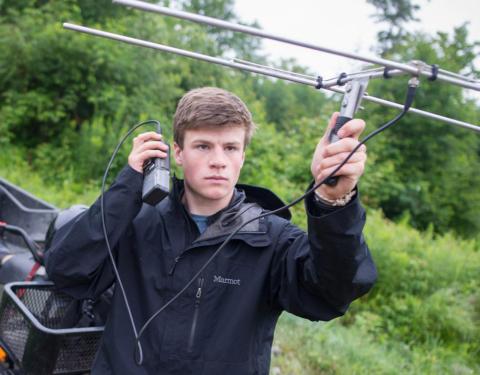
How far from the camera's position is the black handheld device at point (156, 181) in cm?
204

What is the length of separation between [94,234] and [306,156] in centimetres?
918

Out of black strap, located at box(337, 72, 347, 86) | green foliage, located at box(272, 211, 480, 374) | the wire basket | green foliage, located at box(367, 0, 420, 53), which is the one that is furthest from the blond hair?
green foliage, located at box(367, 0, 420, 53)

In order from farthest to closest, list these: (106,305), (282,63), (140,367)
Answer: (282,63)
(106,305)
(140,367)

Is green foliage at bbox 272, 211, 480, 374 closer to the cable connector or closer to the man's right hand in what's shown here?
the man's right hand

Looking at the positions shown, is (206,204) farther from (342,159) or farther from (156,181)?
(342,159)

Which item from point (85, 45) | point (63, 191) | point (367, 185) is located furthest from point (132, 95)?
point (367, 185)

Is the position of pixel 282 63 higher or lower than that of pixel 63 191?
lower

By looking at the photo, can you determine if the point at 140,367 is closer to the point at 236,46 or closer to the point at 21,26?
the point at 21,26

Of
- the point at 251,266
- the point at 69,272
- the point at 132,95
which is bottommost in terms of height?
the point at 132,95

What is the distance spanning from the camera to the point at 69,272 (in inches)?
85.5

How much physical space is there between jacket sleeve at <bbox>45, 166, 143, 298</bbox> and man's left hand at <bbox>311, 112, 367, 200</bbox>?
2.64 feet

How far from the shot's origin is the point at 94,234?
84.8 inches

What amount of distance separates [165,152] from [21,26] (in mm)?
10959

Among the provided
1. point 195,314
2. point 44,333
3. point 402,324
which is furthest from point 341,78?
point 402,324
